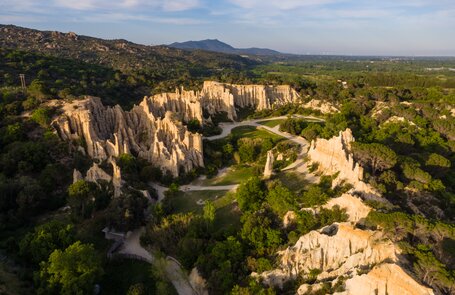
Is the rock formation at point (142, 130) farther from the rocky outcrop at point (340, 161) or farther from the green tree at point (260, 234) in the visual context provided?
the green tree at point (260, 234)

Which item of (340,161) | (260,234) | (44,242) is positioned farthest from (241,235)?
(44,242)

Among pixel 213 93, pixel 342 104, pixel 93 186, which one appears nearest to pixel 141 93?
pixel 213 93

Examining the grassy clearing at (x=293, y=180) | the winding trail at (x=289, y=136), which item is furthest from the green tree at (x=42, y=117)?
the grassy clearing at (x=293, y=180)

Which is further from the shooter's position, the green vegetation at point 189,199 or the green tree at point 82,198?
the green vegetation at point 189,199

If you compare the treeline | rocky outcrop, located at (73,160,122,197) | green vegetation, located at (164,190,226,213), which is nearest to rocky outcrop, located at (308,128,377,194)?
the treeline

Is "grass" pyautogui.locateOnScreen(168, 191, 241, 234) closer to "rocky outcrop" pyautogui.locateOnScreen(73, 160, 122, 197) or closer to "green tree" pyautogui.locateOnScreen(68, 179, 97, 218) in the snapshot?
"rocky outcrop" pyautogui.locateOnScreen(73, 160, 122, 197)

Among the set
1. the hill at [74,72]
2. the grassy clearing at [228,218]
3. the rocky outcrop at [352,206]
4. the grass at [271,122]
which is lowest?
the grassy clearing at [228,218]
